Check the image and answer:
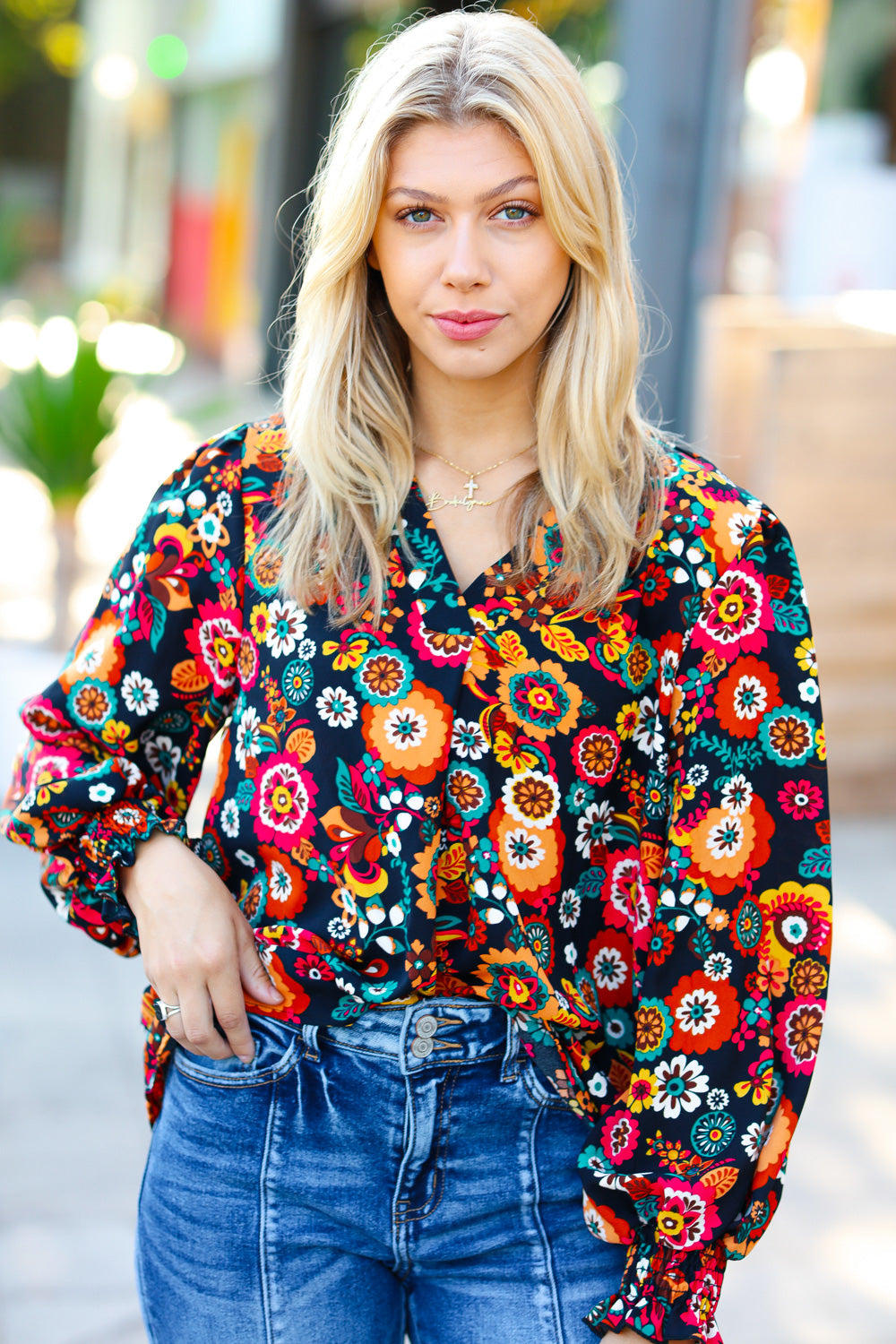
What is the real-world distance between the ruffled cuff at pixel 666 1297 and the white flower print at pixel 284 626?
2.12 ft

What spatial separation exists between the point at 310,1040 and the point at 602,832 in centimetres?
34

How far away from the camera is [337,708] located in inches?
51.9

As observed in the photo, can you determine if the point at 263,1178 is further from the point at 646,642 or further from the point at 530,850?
the point at 646,642

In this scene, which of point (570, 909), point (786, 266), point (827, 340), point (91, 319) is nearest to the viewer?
point (570, 909)

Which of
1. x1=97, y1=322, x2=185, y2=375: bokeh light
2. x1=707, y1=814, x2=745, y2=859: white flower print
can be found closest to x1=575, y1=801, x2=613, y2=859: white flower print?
x1=707, y1=814, x2=745, y2=859: white flower print

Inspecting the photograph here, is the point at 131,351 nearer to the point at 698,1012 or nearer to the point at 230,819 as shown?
the point at 230,819

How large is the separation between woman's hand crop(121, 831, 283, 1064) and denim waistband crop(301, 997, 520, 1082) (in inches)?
2.9

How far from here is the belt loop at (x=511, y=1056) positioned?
1324 mm

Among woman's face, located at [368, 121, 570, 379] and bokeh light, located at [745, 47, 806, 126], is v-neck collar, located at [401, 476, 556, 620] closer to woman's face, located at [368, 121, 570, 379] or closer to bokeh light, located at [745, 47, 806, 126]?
woman's face, located at [368, 121, 570, 379]

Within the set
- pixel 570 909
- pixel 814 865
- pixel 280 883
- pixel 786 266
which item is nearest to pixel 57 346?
pixel 786 266

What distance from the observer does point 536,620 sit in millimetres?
1312

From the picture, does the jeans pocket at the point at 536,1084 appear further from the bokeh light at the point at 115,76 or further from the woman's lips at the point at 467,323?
the bokeh light at the point at 115,76

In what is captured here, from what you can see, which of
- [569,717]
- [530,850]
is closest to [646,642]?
[569,717]

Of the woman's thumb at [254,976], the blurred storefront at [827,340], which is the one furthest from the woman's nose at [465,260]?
the blurred storefront at [827,340]
